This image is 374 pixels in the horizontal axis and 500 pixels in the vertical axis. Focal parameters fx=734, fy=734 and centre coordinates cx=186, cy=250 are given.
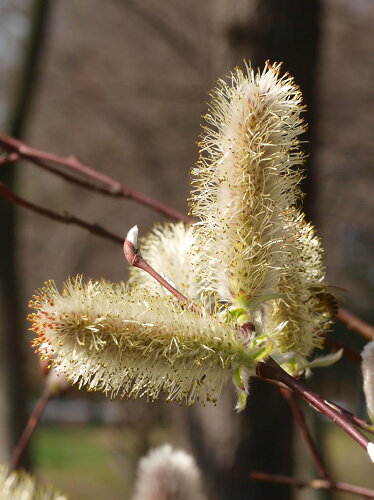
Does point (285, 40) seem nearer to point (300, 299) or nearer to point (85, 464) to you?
point (300, 299)

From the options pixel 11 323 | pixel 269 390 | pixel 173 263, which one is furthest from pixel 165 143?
pixel 173 263

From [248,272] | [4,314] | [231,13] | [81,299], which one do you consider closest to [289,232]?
[248,272]

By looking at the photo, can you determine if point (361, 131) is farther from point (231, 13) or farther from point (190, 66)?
point (231, 13)

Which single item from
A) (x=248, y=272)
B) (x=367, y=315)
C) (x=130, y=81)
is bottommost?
(x=248, y=272)

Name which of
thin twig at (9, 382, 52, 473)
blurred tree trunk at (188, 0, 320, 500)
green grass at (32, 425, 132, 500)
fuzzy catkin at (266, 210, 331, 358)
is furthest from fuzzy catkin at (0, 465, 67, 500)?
green grass at (32, 425, 132, 500)

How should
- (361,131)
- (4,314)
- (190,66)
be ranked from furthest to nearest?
(190,66)
(361,131)
(4,314)
